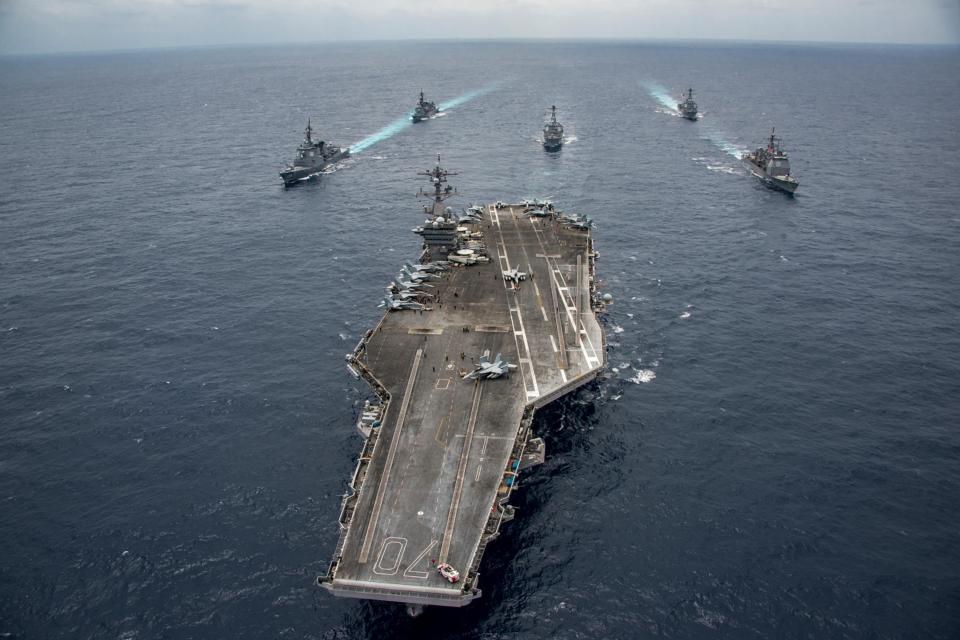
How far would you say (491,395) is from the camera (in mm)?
59750

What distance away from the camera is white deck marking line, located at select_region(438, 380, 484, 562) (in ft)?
148

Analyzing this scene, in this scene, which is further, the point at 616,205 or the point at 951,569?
the point at 616,205

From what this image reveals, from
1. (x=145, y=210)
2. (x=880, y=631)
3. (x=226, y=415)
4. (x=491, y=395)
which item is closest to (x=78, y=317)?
(x=226, y=415)

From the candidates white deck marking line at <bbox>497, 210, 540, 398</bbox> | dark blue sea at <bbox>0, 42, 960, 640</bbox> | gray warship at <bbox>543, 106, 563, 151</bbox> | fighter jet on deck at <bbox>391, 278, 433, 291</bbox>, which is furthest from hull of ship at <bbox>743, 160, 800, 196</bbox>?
fighter jet on deck at <bbox>391, 278, 433, 291</bbox>

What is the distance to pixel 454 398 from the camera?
59.5m

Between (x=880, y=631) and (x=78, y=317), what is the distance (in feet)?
296

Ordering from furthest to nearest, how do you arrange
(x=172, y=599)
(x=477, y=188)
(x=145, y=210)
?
(x=477, y=188) < (x=145, y=210) < (x=172, y=599)

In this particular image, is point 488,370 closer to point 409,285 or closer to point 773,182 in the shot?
point 409,285

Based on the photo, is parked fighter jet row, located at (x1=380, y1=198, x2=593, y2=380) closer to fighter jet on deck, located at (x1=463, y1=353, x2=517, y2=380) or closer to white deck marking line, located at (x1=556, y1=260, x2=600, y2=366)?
fighter jet on deck, located at (x1=463, y1=353, x2=517, y2=380)

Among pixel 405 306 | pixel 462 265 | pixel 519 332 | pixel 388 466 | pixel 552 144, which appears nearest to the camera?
pixel 388 466

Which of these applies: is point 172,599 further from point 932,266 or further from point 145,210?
point 932,266

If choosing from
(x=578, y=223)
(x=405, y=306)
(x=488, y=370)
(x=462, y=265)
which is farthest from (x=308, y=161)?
(x=488, y=370)

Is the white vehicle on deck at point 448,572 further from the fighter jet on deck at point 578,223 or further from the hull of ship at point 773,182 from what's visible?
the hull of ship at point 773,182

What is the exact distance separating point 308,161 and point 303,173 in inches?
185
